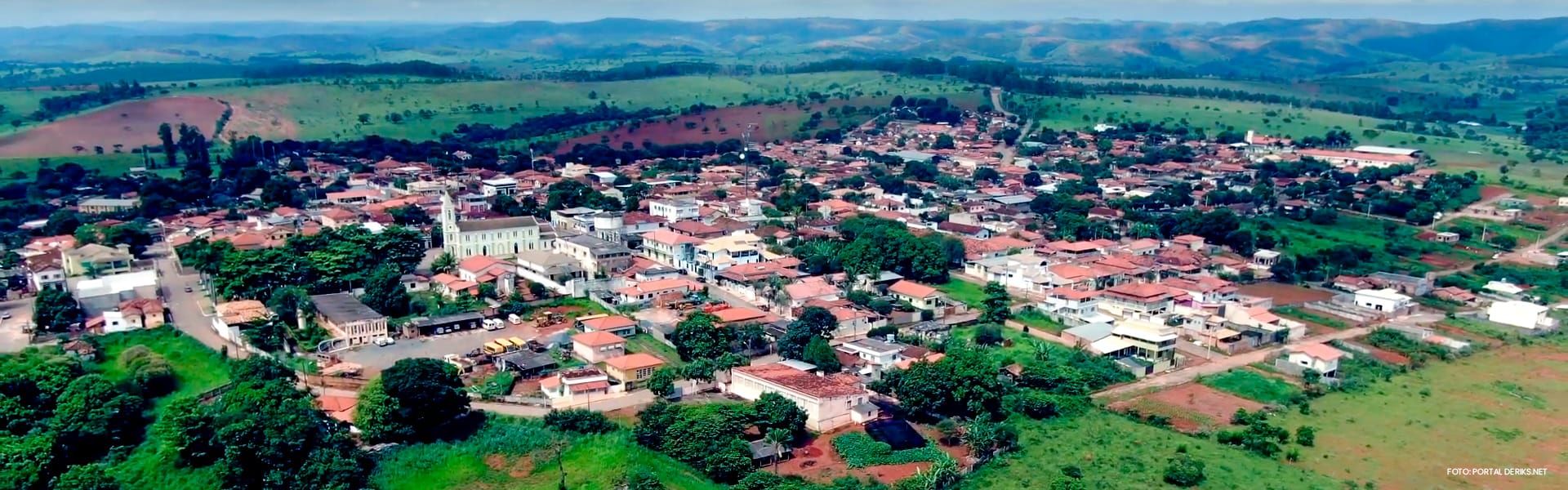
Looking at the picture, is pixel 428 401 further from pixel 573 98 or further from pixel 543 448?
pixel 573 98

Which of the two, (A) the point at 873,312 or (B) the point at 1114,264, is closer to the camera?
(A) the point at 873,312

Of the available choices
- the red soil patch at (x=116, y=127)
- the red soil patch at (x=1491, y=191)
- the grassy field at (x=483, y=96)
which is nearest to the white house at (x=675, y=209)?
the grassy field at (x=483, y=96)

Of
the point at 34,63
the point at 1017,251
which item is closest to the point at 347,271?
the point at 1017,251

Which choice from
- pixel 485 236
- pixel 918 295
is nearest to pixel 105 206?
pixel 485 236

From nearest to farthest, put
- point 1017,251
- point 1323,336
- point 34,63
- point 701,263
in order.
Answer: point 1323,336
point 701,263
point 1017,251
point 34,63

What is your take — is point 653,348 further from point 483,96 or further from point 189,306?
point 483,96
